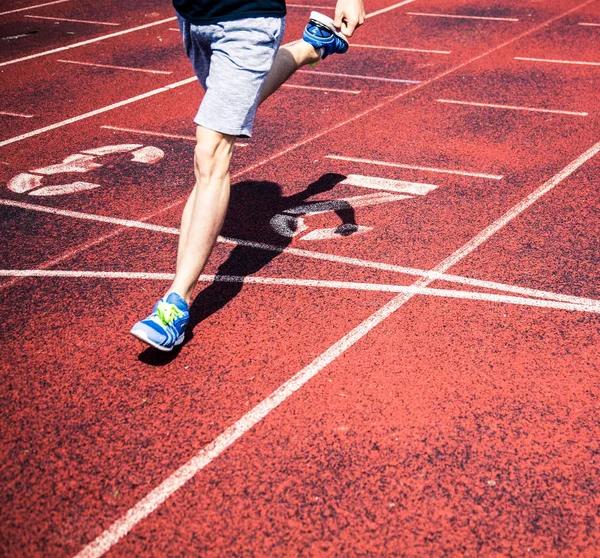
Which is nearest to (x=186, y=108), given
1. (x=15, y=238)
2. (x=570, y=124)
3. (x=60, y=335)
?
(x=15, y=238)

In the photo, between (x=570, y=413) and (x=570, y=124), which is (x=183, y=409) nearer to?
(x=570, y=413)

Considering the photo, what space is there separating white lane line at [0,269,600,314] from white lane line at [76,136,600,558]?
0.42 feet

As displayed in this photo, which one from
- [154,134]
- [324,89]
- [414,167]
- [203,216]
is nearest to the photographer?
[203,216]

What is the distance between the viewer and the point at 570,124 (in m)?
7.02

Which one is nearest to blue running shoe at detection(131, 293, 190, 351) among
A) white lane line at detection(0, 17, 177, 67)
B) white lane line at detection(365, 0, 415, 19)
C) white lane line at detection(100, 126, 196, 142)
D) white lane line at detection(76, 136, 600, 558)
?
white lane line at detection(76, 136, 600, 558)

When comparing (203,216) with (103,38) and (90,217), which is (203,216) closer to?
(90,217)

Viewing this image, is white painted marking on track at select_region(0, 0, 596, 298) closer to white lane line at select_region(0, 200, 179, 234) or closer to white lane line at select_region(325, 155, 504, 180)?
white lane line at select_region(0, 200, 179, 234)

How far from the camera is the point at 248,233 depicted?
5082mm

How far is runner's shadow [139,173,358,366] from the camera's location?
4176 mm

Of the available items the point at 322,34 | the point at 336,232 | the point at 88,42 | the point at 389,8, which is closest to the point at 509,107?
the point at 336,232

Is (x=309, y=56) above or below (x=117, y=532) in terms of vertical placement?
above

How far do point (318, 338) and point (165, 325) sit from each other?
813 millimetres

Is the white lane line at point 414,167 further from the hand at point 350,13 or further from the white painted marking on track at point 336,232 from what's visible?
the hand at point 350,13

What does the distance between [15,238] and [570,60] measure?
7.16 m
